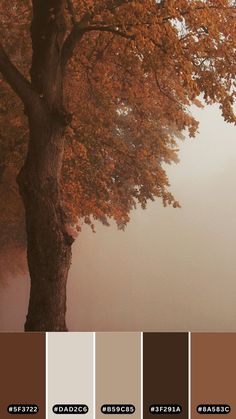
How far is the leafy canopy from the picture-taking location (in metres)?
5.72

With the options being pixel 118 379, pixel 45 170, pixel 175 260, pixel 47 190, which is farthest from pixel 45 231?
pixel 118 379

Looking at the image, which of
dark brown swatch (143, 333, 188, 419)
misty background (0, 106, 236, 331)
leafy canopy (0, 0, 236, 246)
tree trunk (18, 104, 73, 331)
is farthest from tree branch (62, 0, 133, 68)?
dark brown swatch (143, 333, 188, 419)

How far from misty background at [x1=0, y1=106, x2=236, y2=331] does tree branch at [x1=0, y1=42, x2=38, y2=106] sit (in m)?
0.99

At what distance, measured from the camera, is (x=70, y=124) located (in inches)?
233

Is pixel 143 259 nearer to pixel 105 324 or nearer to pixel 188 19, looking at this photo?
pixel 105 324

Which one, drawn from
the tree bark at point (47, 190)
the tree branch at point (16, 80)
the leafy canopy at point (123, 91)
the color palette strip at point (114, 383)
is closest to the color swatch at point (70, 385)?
the color palette strip at point (114, 383)

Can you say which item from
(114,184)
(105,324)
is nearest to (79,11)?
(114,184)

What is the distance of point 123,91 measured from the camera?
239 inches

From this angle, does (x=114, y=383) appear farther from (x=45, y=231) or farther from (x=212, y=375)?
(x=45, y=231)

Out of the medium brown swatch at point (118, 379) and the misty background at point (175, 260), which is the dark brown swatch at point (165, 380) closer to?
the medium brown swatch at point (118, 379)

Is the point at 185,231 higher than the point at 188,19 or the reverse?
the reverse

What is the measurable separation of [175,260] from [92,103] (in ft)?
4.06

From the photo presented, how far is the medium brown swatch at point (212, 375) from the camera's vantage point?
5.43 metres

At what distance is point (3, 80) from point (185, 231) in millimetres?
1603
